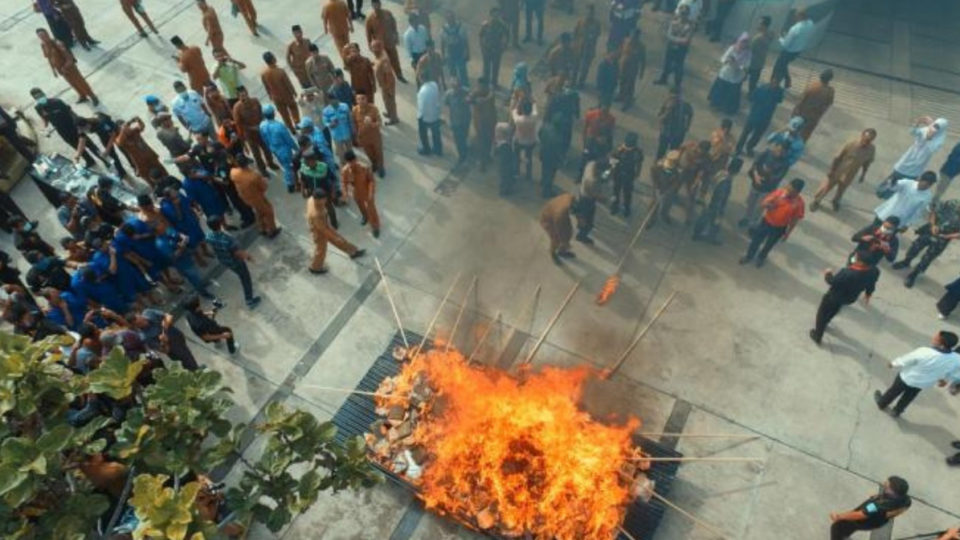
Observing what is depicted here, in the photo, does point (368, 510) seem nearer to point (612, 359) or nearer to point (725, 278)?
point (612, 359)

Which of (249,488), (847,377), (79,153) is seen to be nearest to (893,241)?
(847,377)

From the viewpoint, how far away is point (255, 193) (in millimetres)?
9914

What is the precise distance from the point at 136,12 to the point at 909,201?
55.1 feet

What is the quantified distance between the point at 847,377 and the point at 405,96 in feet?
32.9

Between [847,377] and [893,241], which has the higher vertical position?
[893,241]

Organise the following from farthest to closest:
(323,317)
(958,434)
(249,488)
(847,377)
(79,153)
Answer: (79,153) < (323,317) < (847,377) < (958,434) < (249,488)

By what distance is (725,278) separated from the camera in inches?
406

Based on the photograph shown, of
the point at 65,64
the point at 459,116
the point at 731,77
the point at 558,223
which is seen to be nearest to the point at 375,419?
the point at 558,223

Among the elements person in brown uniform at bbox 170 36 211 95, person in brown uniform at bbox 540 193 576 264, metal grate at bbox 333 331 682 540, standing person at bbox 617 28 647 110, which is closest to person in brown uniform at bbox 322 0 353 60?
person in brown uniform at bbox 170 36 211 95

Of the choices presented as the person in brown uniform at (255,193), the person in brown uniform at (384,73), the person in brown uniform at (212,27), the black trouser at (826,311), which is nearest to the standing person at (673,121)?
the black trouser at (826,311)

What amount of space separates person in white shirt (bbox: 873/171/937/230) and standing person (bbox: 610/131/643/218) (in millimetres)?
3721

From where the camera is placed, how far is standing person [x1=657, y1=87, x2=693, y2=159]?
11.2m

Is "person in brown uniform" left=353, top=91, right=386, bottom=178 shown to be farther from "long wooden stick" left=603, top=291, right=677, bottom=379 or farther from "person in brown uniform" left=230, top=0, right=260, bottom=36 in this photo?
"person in brown uniform" left=230, top=0, right=260, bottom=36

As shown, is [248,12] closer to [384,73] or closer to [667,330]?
[384,73]
